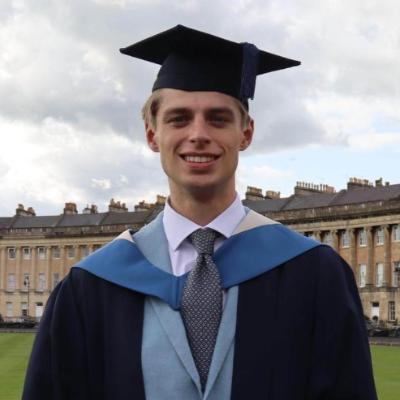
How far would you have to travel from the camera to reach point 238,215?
436cm

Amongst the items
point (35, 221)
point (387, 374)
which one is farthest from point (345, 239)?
point (387, 374)

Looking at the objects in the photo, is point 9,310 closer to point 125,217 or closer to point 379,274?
point 125,217

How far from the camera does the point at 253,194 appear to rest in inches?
3750

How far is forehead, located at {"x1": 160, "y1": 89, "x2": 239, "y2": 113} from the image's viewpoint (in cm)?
425

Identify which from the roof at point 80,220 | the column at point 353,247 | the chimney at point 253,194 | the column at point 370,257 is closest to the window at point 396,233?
the column at point 370,257

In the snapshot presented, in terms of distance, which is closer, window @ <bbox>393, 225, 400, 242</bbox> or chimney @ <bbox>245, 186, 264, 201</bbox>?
window @ <bbox>393, 225, 400, 242</bbox>

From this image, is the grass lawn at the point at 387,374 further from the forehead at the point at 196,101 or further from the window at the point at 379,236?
the window at the point at 379,236

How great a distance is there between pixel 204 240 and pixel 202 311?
0.93 feet

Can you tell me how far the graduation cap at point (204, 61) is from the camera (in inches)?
172

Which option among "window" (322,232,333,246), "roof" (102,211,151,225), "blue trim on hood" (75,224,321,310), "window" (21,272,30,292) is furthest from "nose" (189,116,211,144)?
"window" (21,272,30,292)

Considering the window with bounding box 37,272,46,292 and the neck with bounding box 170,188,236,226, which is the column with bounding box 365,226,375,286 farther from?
the neck with bounding box 170,188,236,226

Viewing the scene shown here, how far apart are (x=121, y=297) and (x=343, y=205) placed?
79283 mm

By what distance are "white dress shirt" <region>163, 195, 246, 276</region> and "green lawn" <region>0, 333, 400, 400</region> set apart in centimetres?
1450

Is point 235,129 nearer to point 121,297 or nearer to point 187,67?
point 187,67
